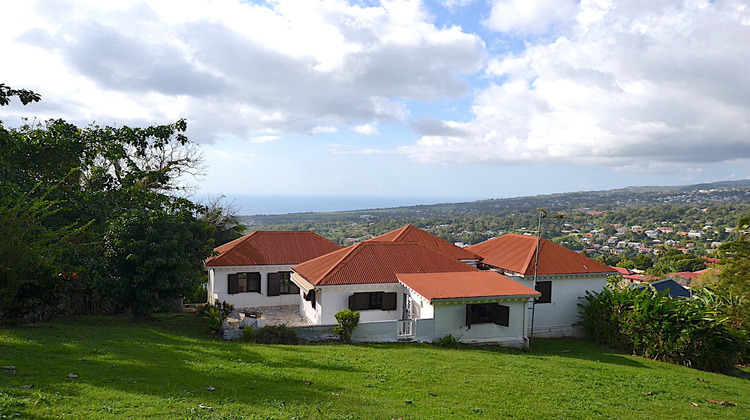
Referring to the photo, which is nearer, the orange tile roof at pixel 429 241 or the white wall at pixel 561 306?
the white wall at pixel 561 306

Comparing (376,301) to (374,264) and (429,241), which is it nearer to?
(374,264)

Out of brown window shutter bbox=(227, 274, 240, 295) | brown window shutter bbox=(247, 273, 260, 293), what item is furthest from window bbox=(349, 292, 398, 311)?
brown window shutter bbox=(227, 274, 240, 295)

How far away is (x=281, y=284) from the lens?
78.1 feet

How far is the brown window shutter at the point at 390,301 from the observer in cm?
1959

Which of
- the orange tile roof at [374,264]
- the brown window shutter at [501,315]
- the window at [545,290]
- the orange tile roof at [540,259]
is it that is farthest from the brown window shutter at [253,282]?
the window at [545,290]

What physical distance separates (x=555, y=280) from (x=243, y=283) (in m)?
16.2

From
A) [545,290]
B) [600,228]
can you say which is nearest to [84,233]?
[545,290]

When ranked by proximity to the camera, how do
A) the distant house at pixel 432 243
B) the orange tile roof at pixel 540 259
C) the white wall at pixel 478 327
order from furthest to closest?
the distant house at pixel 432 243, the orange tile roof at pixel 540 259, the white wall at pixel 478 327

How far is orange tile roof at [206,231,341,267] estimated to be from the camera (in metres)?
23.1

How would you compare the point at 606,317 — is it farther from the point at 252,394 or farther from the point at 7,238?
the point at 7,238

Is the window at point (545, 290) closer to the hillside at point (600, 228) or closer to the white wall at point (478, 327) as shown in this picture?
the white wall at point (478, 327)

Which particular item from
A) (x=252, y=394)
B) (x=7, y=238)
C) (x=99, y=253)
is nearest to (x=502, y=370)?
(x=252, y=394)

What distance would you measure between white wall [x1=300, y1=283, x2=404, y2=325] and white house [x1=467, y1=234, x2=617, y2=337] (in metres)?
6.77

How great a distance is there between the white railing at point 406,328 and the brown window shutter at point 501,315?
140 inches
